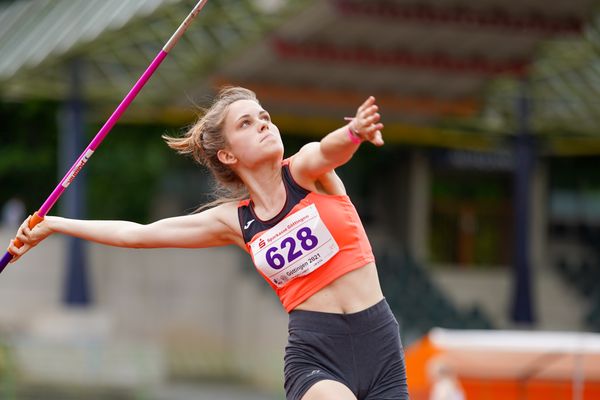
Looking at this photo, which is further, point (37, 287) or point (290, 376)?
point (37, 287)

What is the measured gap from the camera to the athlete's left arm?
5.07 meters

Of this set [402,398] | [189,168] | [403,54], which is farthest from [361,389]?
[189,168]

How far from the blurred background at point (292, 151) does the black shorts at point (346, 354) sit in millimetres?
13743

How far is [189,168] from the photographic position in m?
31.8

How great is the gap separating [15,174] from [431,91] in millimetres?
9673

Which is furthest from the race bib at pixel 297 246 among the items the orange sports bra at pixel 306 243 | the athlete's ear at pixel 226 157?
the athlete's ear at pixel 226 157

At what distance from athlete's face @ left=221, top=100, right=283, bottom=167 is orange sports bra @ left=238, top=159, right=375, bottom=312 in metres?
0.13

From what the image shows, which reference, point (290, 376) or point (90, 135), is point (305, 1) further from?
point (290, 376)

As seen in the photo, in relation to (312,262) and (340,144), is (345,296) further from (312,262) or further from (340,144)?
(340,144)

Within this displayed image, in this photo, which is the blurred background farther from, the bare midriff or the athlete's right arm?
the bare midriff

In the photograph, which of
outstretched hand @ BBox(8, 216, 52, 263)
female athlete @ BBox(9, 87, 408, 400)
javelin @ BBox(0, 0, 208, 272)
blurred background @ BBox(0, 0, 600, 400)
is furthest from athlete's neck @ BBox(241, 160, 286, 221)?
blurred background @ BBox(0, 0, 600, 400)

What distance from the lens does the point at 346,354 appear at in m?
5.60

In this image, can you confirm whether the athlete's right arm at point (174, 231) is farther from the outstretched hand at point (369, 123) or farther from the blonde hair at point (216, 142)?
the outstretched hand at point (369, 123)

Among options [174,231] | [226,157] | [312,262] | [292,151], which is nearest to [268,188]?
[226,157]
